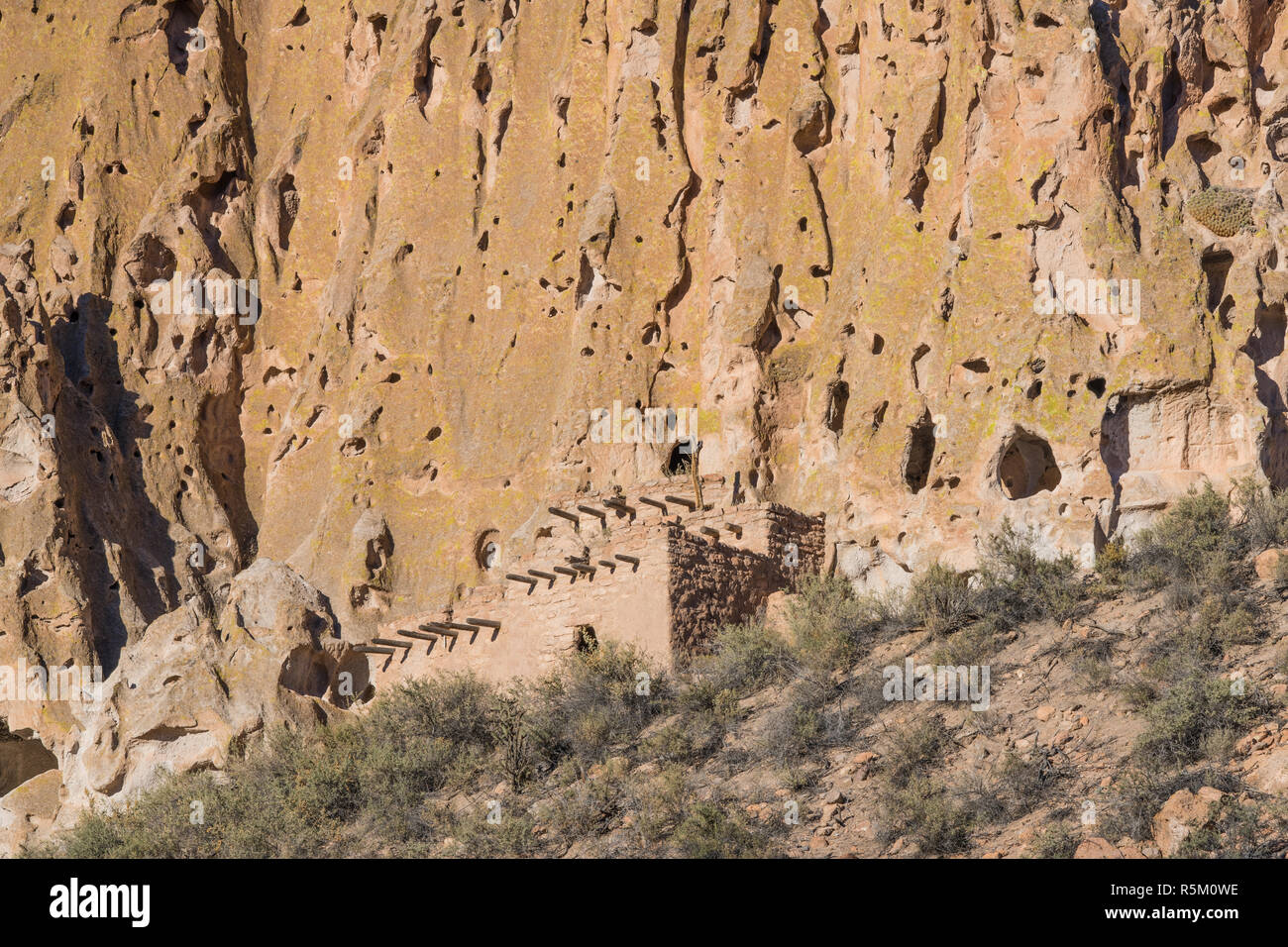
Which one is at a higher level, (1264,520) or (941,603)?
(1264,520)

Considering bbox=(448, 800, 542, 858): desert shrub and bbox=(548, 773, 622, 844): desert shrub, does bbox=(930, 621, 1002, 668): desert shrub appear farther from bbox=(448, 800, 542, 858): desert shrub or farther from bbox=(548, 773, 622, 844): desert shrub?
bbox=(448, 800, 542, 858): desert shrub

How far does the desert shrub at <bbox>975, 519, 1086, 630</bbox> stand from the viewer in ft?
64.2

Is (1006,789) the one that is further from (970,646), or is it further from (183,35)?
(183,35)

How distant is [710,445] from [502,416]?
495cm

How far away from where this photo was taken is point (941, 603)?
20.6m

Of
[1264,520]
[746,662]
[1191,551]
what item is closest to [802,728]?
[746,662]

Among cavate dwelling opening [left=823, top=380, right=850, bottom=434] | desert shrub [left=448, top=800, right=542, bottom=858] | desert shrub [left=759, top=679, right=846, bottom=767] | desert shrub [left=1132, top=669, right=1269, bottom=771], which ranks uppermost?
cavate dwelling opening [left=823, top=380, right=850, bottom=434]

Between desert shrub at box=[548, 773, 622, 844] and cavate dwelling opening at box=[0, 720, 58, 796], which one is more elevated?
desert shrub at box=[548, 773, 622, 844]

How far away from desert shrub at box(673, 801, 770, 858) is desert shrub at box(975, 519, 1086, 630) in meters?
5.34

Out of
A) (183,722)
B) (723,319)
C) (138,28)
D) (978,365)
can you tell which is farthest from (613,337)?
(138,28)

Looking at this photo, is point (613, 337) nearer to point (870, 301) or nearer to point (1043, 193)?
point (870, 301)

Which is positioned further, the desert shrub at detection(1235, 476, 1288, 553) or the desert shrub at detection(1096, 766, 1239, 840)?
the desert shrub at detection(1235, 476, 1288, 553)

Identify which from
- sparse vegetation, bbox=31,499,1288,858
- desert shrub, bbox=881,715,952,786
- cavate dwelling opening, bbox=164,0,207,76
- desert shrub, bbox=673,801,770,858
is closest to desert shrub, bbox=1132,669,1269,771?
sparse vegetation, bbox=31,499,1288,858

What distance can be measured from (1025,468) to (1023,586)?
520cm
